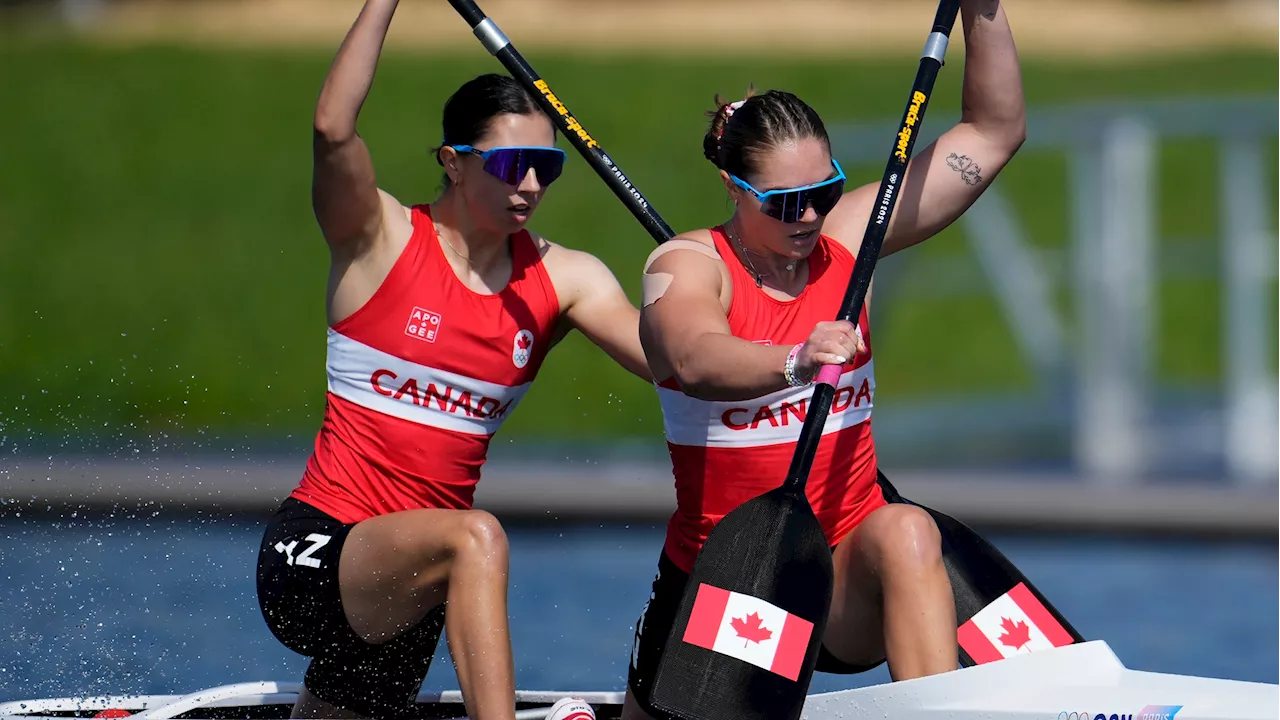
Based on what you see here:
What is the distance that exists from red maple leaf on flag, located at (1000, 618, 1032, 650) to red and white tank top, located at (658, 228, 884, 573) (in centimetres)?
40

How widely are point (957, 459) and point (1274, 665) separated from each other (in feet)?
16.1

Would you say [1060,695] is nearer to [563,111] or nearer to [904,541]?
[904,541]

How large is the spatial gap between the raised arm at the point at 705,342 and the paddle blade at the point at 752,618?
0.30m

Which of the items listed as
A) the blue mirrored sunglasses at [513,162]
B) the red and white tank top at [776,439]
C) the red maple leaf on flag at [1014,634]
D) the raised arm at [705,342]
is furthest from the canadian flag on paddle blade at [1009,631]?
the blue mirrored sunglasses at [513,162]

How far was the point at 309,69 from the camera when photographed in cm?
2742

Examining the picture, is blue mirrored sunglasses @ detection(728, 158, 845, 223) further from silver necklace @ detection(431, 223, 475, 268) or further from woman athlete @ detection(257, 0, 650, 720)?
silver necklace @ detection(431, 223, 475, 268)

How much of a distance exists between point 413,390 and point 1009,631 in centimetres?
146

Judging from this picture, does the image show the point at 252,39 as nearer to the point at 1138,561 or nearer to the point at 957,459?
the point at 957,459

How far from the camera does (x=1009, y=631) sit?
4008 mm

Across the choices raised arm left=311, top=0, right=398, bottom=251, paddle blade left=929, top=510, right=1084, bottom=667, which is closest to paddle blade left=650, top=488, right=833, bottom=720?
paddle blade left=929, top=510, right=1084, bottom=667

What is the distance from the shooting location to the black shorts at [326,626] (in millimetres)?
4090

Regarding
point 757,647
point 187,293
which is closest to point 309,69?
point 187,293

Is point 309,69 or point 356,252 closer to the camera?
point 356,252

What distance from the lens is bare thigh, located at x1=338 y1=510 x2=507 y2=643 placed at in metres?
3.84
